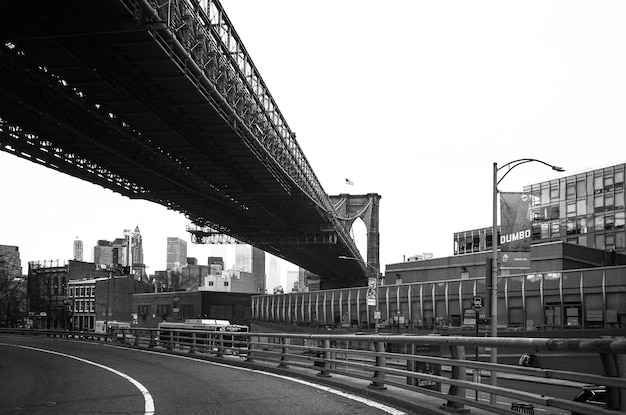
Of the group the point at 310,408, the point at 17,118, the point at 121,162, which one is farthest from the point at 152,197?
the point at 310,408

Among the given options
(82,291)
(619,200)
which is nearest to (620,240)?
(619,200)

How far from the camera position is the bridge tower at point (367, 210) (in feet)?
403

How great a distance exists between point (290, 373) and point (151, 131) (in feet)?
76.0

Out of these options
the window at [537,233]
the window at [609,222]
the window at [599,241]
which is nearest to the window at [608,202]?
the window at [609,222]

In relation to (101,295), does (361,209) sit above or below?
above

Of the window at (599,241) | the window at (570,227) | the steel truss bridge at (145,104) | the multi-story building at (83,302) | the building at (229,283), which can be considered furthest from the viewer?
the building at (229,283)

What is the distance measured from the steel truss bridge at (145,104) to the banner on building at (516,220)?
496 inches

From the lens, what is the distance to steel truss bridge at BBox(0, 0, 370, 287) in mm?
21516

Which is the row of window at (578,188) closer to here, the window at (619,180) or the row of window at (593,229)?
the window at (619,180)

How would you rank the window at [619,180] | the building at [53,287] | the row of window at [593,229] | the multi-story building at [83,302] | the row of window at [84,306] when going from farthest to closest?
the row of window at [84,306], the multi-story building at [83,302], the building at [53,287], the row of window at [593,229], the window at [619,180]

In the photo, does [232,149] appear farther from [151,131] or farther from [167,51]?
[167,51]

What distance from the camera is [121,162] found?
4447 centimetres

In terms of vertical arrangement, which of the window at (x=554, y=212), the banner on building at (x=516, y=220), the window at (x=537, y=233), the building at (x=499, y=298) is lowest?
the building at (x=499, y=298)

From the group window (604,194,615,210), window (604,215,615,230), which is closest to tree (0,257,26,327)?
window (604,215,615,230)
